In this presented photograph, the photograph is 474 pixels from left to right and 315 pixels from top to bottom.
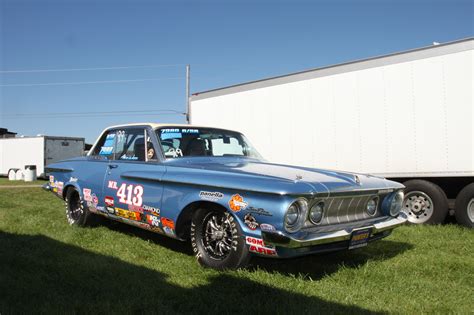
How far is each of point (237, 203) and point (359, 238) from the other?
1.21 metres

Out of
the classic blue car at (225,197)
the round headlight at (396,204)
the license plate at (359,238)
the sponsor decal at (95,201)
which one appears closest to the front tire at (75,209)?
the classic blue car at (225,197)

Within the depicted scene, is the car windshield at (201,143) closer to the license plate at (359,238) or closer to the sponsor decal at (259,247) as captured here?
the sponsor decal at (259,247)

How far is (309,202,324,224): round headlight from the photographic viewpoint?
12.5 feet

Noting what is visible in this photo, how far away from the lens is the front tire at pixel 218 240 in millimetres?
3920

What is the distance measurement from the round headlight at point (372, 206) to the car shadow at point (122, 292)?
1.44 m

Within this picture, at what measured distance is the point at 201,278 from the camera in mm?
3943

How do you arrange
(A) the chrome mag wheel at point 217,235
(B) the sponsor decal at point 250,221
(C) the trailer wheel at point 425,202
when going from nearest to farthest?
(B) the sponsor decal at point 250,221 < (A) the chrome mag wheel at point 217,235 < (C) the trailer wheel at point 425,202

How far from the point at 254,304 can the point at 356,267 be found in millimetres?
1597

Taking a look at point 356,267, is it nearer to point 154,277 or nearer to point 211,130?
point 154,277

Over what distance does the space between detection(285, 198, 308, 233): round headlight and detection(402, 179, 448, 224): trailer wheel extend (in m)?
4.45

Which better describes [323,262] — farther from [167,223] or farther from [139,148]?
[139,148]

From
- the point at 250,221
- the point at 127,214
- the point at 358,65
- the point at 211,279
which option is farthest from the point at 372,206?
the point at 358,65

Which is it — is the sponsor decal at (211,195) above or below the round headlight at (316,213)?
above

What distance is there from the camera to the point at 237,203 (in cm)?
386
